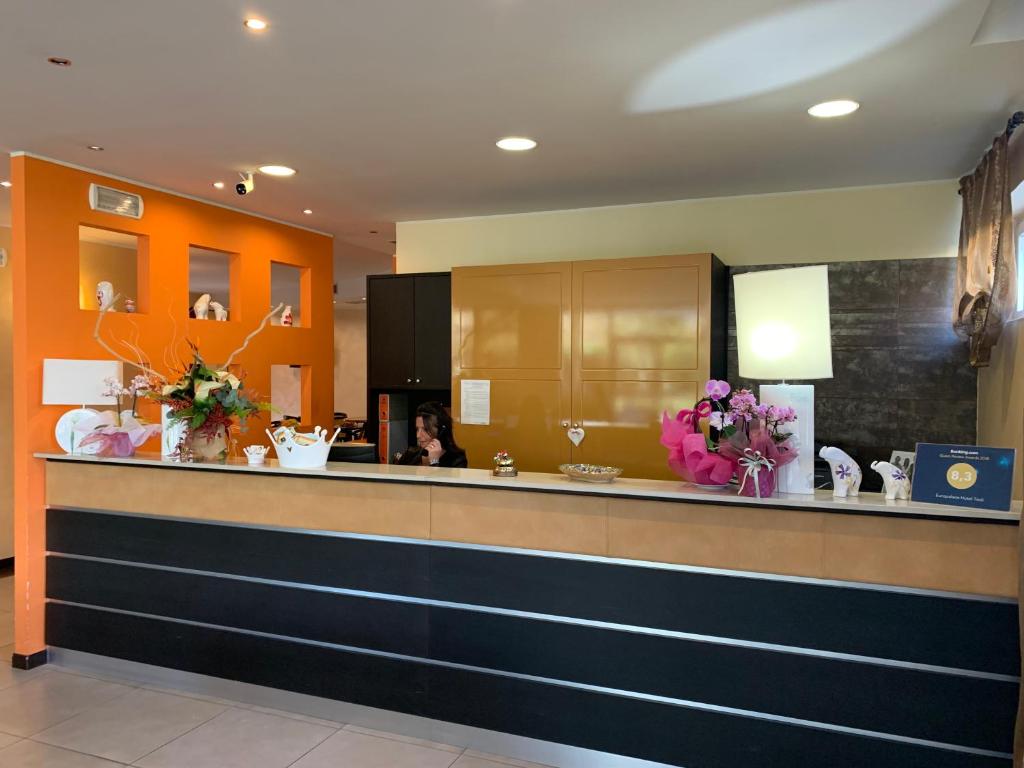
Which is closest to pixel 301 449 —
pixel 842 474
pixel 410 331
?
pixel 410 331

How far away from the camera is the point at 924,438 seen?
4559 mm

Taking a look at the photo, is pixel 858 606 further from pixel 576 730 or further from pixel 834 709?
pixel 576 730

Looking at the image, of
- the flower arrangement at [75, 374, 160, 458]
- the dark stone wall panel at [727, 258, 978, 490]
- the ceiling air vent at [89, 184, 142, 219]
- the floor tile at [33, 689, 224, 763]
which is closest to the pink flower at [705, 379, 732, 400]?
the dark stone wall panel at [727, 258, 978, 490]

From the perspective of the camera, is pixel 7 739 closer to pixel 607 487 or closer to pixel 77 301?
pixel 77 301

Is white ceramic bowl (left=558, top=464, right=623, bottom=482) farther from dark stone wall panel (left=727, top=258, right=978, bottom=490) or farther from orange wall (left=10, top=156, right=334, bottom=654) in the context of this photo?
dark stone wall panel (left=727, top=258, right=978, bottom=490)

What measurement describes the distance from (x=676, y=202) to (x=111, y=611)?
13.2 ft

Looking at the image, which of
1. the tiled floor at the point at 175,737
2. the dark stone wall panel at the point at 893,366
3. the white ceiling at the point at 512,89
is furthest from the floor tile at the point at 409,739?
the dark stone wall panel at the point at 893,366

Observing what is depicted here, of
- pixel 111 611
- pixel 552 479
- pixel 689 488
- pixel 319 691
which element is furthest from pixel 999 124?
pixel 111 611

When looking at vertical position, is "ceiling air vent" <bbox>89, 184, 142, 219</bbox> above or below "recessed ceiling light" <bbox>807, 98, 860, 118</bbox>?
below

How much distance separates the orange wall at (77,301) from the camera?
404cm

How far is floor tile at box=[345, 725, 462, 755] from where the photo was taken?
3.17 meters

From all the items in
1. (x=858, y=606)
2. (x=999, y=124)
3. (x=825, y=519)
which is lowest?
(x=858, y=606)

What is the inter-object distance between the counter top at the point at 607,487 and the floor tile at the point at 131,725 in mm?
1092

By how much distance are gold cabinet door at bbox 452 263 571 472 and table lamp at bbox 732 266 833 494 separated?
213 centimetres
